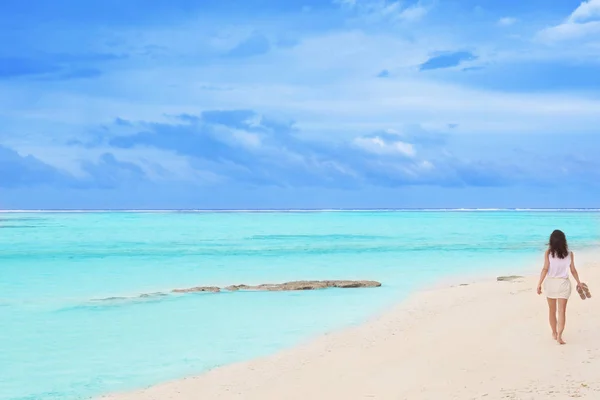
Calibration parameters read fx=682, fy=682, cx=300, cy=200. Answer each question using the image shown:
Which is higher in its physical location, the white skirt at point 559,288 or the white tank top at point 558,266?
the white tank top at point 558,266

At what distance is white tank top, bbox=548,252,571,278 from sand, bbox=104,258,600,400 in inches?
38.9

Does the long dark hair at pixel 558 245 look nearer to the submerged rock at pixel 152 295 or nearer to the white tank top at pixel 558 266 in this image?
the white tank top at pixel 558 266

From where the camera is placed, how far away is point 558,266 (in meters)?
9.34

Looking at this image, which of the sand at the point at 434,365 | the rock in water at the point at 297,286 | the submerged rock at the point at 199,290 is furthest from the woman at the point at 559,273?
the submerged rock at the point at 199,290

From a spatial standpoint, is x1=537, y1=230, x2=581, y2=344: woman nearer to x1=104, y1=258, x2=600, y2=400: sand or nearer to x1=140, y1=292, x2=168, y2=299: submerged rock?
x1=104, y1=258, x2=600, y2=400: sand

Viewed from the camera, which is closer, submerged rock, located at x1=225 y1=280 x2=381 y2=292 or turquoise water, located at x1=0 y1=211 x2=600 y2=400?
turquoise water, located at x1=0 y1=211 x2=600 y2=400

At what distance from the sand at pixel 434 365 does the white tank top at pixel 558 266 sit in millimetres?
989

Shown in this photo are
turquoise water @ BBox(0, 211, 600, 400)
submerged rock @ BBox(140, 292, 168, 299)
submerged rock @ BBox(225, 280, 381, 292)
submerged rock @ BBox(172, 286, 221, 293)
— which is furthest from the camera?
submerged rock @ BBox(225, 280, 381, 292)

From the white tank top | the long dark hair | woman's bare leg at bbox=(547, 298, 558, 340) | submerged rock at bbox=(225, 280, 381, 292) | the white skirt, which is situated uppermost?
submerged rock at bbox=(225, 280, 381, 292)

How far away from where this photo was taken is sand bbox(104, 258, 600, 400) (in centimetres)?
778

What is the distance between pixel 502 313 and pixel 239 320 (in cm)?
563

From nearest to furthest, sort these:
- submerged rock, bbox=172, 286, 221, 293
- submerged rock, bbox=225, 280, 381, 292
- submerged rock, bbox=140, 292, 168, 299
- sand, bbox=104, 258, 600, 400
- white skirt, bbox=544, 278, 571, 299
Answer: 1. sand, bbox=104, 258, 600, 400
2. white skirt, bbox=544, 278, 571, 299
3. submerged rock, bbox=140, 292, 168, 299
4. submerged rock, bbox=172, 286, 221, 293
5. submerged rock, bbox=225, 280, 381, 292

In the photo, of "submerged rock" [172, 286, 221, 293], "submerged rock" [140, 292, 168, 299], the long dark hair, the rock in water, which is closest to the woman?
the long dark hair

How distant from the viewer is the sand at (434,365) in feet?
25.5
